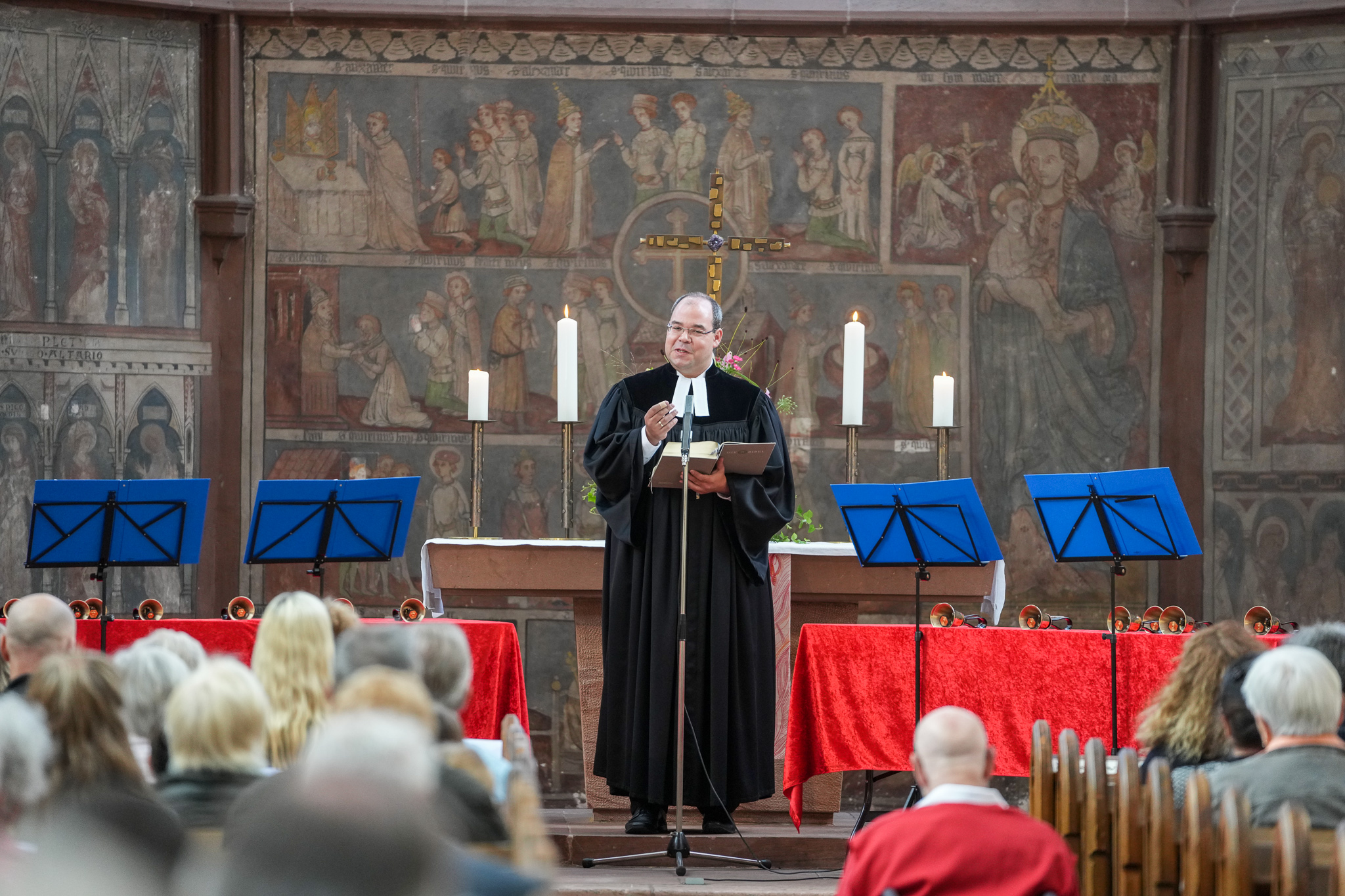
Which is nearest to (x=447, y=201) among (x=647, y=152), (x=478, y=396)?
(x=647, y=152)

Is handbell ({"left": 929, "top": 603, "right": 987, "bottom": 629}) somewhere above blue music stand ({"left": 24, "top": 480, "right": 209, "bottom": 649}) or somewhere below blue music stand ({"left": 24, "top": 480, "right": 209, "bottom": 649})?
below

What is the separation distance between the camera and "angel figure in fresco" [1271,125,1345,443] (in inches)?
444

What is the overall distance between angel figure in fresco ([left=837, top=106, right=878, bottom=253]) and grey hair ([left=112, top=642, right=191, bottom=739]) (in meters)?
8.55

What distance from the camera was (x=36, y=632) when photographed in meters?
4.76

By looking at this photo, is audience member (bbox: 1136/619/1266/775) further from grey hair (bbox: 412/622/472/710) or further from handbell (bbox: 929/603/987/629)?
handbell (bbox: 929/603/987/629)

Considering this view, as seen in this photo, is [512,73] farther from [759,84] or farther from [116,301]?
[116,301]

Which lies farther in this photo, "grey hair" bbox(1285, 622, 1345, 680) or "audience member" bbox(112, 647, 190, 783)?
"grey hair" bbox(1285, 622, 1345, 680)

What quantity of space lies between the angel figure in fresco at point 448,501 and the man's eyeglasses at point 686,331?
14.7 feet

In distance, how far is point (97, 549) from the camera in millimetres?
7590

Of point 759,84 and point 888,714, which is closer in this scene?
point 888,714

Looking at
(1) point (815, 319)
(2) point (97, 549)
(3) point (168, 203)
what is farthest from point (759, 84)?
(2) point (97, 549)

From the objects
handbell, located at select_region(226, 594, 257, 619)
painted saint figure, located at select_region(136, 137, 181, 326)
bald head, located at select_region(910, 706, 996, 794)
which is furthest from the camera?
painted saint figure, located at select_region(136, 137, 181, 326)

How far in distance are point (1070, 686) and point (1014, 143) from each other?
539 cm

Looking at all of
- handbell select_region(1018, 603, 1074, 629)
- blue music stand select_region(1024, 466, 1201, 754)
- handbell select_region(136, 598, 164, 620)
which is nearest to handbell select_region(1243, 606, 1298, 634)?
handbell select_region(1018, 603, 1074, 629)
